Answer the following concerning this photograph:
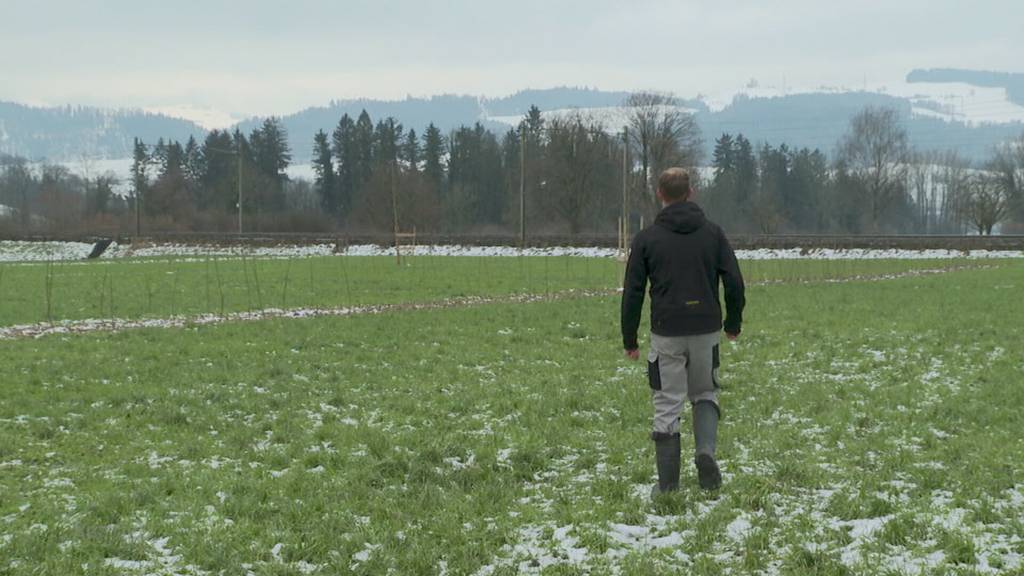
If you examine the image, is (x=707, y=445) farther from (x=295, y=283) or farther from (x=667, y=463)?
(x=295, y=283)

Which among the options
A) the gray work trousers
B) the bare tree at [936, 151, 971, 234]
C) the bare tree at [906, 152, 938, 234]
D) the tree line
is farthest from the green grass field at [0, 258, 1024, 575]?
the bare tree at [906, 152, 938, 234]

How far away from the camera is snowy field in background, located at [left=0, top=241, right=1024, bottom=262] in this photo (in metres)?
42.5

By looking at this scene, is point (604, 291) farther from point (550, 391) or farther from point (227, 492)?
point (227, 492)

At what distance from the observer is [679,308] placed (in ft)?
17.9

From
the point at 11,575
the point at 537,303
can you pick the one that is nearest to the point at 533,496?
the point at 11,575

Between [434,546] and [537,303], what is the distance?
15109mm

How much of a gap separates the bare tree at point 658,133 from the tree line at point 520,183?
12 centimetres

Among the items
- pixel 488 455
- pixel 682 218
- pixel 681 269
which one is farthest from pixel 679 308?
pixel 488 455

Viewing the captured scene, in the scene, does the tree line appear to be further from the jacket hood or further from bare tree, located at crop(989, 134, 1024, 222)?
the jacket hood

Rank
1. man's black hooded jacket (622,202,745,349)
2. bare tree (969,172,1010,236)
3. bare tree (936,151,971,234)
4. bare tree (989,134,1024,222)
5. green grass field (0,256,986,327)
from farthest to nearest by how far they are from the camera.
Result: bare tree (936,151,971,234) → bare tree (989,134,1024,222) → bare tree (969,172,1010,236) → green grass field (0,256,986,327) → man's black hooded jacket (622,202,745,349)

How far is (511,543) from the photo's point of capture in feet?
16.1

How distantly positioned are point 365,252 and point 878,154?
168 ft

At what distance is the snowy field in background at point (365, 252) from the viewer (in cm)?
4246

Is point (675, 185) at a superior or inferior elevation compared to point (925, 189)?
inferior
